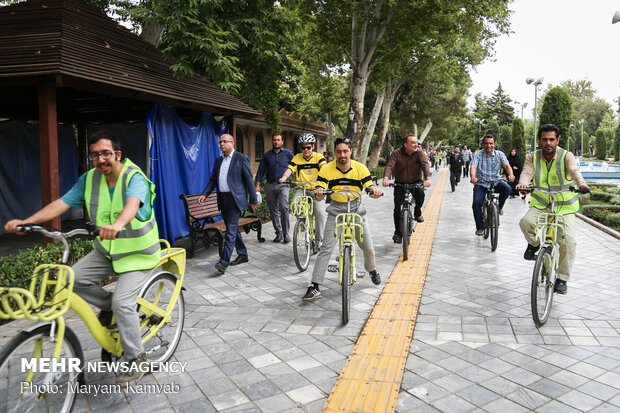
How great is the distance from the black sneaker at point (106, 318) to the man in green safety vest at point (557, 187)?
14.0 ft

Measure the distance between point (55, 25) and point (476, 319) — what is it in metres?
7.17

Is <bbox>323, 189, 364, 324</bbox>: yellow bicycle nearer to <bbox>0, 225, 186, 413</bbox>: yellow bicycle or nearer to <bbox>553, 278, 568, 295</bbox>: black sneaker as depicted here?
<bbox>0, 225, 186, 413</bbox>: yellow bicycle

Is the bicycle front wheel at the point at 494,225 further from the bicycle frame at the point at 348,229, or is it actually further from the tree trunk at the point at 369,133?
the tree trunk at the point at 369,133

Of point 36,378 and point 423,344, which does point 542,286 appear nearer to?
point 423,344

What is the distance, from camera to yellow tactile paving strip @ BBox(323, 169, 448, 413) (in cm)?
317

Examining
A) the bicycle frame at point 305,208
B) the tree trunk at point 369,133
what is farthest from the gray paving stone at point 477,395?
the tree trunk at point 369,133

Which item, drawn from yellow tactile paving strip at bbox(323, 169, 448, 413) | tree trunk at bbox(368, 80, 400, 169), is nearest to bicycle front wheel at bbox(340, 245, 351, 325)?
yellow tactile paving strip at bbox(323, 169, 448, 413)

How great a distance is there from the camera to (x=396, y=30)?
64.0 ft

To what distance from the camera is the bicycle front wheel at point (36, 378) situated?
8.14 feet

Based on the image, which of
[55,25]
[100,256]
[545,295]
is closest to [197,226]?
[55,25]

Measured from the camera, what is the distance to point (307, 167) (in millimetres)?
7578

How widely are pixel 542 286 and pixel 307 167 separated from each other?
4.11 meters

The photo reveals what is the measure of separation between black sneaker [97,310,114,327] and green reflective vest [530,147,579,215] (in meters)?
4.50

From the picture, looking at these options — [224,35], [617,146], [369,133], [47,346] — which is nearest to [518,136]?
[369,133]
